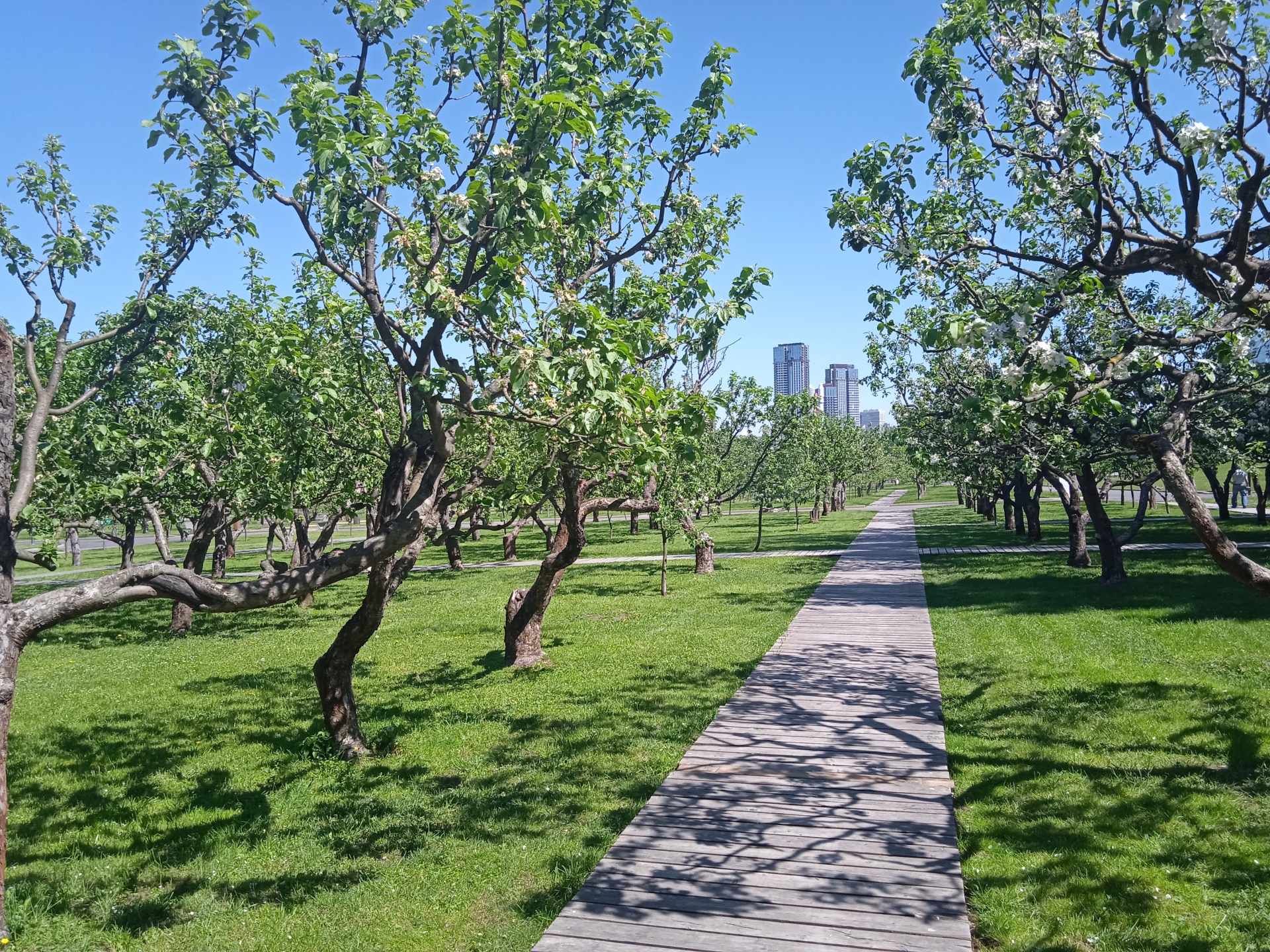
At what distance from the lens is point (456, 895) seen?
18.4 feet

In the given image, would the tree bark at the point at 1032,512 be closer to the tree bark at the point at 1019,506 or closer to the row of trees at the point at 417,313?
the tree bark at the point at 1019,506

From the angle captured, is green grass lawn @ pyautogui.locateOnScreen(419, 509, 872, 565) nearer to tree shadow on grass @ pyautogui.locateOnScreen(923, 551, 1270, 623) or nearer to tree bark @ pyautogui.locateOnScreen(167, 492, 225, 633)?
tree shadow on grass @ pyautogui.locateOnScreen(923, 551, 1270, 623)

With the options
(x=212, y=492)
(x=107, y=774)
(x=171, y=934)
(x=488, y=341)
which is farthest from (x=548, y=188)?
(x=212, y=492)

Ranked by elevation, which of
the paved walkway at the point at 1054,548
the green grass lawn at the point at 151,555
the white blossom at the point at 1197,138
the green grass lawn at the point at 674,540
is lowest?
the green grass lawn at the point at 151,555

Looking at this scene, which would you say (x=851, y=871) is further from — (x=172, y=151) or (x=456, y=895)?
(x=172, y=151)

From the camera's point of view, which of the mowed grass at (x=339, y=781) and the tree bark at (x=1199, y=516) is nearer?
the mowed grass at (x=339, y=781)

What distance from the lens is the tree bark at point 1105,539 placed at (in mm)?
17891

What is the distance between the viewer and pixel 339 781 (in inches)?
317

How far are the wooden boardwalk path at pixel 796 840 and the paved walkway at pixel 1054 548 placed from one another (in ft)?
59.7

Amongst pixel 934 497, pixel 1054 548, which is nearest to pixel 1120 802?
pixel 1054 548

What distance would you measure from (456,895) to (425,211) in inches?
212

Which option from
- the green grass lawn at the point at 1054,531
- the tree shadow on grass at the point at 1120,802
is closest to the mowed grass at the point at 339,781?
the tree shadow on grass at the point at 1120,802

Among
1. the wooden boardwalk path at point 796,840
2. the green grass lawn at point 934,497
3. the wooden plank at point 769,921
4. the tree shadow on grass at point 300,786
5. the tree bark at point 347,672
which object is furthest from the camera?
the green grass lawn at point 934,497

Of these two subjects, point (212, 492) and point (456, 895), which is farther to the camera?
point (212, 492)
